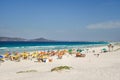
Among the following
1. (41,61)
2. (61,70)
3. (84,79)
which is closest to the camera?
(84,79)

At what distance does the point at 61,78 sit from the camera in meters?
10.7

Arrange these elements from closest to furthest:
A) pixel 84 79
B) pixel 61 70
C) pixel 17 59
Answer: pixel 84 79 → pixel 61 70 → pixel 17 59

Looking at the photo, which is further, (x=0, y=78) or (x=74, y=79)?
(x=0, y=78)

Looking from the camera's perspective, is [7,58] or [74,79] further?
[7,58]

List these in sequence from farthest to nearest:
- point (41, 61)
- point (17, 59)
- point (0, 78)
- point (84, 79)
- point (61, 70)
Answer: point (17, 59)
point (41, 61)
point (61, 70)
point (0, 78)
point (84, 79)

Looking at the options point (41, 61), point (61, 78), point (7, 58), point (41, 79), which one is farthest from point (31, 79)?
point (7, 58)

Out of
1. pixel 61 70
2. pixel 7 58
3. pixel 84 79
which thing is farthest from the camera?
pixel 7 58

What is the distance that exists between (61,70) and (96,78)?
287 cm

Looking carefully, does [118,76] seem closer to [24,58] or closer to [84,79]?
[84,79]

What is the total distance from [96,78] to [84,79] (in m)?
0.58

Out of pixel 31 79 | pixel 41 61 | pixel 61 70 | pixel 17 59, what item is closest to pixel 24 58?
pixel 17 59

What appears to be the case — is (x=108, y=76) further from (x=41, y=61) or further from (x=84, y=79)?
(x=41, y=61)

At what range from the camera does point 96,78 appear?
416 inches

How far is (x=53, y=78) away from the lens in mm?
10727
